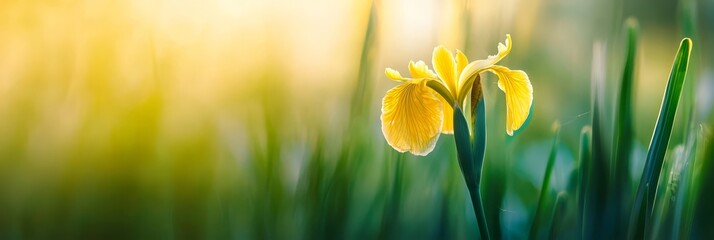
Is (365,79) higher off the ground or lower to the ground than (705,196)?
higher

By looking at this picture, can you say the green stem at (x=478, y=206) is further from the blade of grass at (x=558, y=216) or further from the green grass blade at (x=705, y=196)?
the green grass blade at (x=705, y=196)

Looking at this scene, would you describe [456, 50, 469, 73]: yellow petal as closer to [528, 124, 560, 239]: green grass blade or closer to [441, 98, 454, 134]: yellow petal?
[441, 98, 454, 134]: yellow petal

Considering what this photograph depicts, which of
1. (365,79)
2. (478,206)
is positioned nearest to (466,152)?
(478,206)

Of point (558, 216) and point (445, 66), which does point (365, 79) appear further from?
point (558, 216)

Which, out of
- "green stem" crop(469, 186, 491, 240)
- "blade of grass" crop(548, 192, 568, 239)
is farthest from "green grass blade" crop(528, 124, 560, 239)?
"green stem" crop(469, 186, 491, 240)

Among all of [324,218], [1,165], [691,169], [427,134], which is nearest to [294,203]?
[324,218]

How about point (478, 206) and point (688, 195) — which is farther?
point (688, 195)
